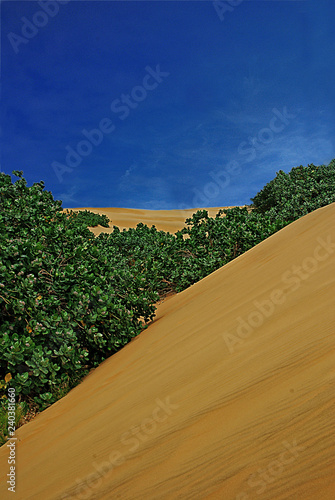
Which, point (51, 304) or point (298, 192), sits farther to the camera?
point (298, 192)

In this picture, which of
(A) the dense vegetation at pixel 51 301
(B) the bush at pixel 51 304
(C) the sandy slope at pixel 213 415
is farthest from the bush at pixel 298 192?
(C) the sandy slope at pixel 213 415

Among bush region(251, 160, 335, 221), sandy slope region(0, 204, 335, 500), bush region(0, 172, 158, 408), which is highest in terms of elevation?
bush region(251, 160, 335, 221)

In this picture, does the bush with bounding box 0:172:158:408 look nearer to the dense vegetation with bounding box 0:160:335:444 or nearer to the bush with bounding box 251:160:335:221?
the dense vegetation with bounding box 0:160:335:444

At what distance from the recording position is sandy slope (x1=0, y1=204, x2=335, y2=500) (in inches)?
56.4

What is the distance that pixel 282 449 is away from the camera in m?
1.44

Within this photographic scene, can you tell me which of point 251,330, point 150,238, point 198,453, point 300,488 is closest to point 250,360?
point 251,330

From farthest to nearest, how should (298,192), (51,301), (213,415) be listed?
(298,192), (51,301), (213,415)

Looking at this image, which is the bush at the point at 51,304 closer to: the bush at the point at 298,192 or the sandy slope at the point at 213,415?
the sandy slope at the point at 213,415

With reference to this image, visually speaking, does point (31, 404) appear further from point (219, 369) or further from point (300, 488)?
point (300, 488)

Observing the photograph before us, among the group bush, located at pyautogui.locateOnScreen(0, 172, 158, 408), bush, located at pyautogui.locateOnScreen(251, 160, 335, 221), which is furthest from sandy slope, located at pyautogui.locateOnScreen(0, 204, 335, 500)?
bush, located at pyautogui.locateOnScreen(251, 160, 335, 221)

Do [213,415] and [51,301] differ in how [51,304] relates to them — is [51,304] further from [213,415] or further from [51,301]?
[213,415]

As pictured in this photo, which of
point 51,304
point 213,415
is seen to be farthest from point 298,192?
point 213,415

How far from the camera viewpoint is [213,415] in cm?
189

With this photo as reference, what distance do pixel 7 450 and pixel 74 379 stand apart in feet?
3.25
